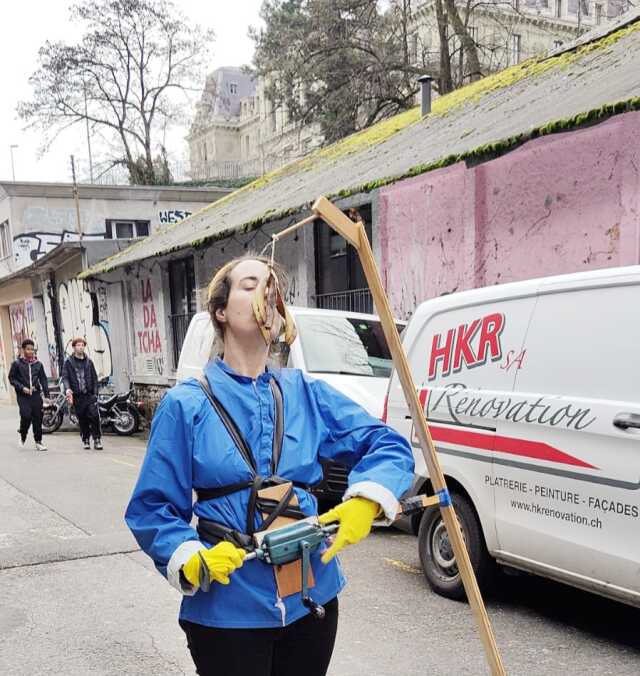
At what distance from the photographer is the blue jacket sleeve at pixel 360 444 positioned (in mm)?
1917

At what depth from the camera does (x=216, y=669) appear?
5.96 feet

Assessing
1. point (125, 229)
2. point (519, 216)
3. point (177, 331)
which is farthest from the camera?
point (125, 229)

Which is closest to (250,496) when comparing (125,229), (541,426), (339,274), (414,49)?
(541,426)

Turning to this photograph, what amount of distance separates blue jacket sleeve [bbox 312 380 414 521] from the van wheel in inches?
88.5

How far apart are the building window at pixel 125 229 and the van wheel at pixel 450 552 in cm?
2476

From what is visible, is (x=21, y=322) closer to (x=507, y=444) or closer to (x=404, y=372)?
(x=507, y=444)

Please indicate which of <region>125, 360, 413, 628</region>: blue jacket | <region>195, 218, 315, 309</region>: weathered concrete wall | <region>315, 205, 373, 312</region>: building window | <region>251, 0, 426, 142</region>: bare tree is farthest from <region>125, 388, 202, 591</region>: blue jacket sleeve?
<region>251, 0, 426, 142</region>: bare tree

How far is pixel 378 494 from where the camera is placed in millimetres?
1830

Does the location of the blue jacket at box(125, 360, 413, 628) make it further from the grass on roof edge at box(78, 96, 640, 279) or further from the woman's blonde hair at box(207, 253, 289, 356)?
the grass on roof edge at box(78, 96, 640, 279)

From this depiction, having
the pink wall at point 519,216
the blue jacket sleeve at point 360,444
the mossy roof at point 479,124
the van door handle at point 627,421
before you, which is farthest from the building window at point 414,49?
the blue jacket sleeve at point 360,444

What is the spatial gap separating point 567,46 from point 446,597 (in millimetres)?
9874

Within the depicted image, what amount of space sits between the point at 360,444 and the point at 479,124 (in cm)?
817

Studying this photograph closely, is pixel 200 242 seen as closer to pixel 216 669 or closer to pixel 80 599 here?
pixel 80 599

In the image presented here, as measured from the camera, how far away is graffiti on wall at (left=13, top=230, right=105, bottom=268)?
2656 centimetres
